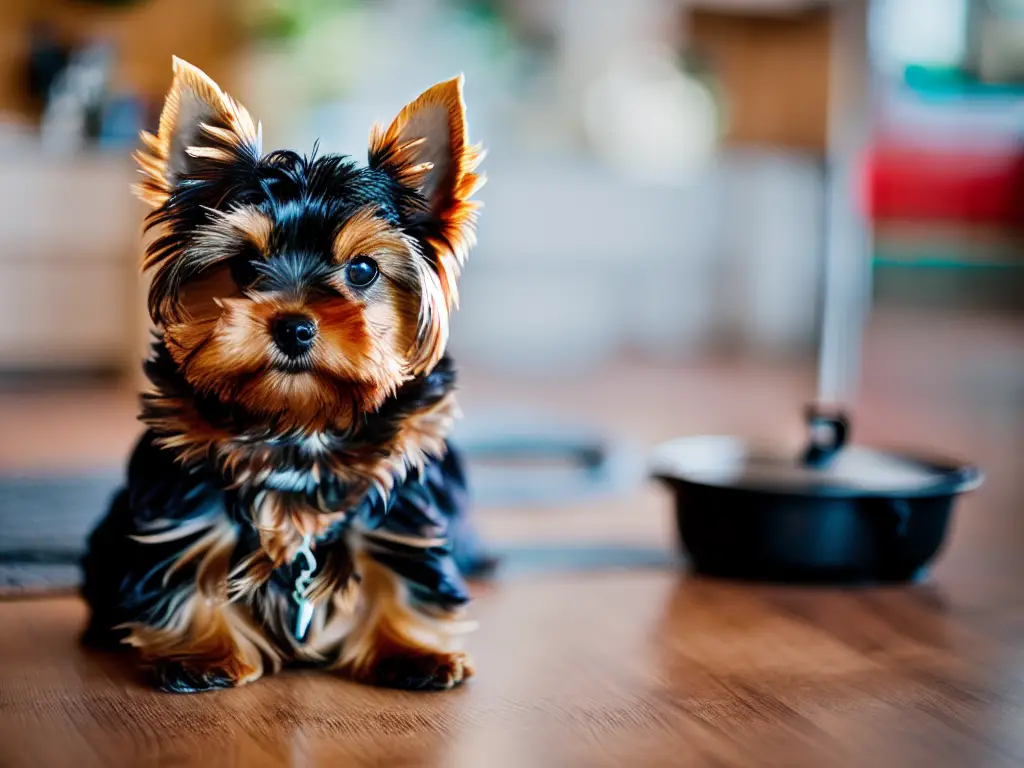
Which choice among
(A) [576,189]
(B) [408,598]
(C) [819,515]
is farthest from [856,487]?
(A) [576,189]

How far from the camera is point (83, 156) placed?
4.42 m

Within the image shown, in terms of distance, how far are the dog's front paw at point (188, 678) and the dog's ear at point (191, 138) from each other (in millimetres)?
523

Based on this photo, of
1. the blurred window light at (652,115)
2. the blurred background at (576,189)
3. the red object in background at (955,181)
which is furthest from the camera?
the red object in background at (955,181)

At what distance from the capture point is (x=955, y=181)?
724 centimetres

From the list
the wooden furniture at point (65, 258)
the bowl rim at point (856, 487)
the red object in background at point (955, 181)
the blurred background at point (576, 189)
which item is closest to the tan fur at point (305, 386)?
the bowl rim at point (856, 487)

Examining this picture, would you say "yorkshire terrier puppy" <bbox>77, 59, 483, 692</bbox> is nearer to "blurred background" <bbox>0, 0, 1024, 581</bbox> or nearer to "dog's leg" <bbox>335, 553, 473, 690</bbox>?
"dog's leg" <bbox>335, 553, 473, 690</bbox>

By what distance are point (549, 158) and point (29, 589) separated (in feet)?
12.7

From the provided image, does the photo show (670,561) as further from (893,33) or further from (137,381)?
(893,33)

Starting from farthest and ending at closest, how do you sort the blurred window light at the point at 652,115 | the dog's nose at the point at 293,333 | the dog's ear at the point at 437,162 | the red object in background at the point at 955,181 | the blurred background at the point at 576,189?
the red object in background at the point at 955,181 < the blurred window light at the point at 652,115 < the blurred background at the point at 576,189 < the dog's ear at the point at 437,162 < the dog's nose at the point at 293,333

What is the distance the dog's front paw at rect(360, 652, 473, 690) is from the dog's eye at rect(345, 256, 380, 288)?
46cm

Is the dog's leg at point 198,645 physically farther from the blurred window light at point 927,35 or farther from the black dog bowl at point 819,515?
the blurred window light at point 927,35

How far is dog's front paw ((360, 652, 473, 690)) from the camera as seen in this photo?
5.00ft

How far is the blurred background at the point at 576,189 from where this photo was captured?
4301 millimetres

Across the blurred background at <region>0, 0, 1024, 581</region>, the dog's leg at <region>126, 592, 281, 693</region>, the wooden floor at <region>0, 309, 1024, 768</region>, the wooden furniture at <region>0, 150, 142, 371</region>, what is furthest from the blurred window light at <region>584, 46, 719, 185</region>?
the dog's leg at <region>126, 592, 281, 693</region>
